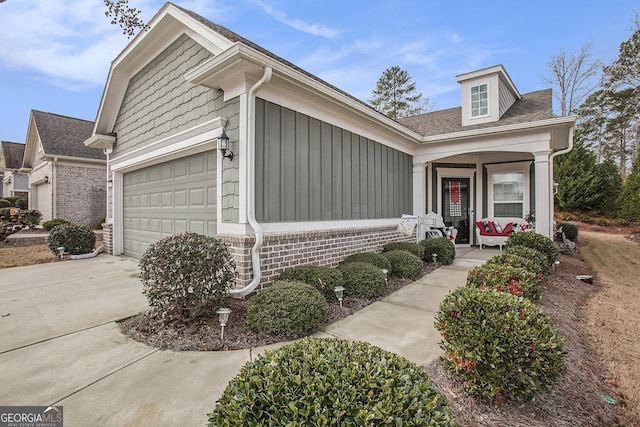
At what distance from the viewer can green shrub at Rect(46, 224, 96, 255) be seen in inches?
287

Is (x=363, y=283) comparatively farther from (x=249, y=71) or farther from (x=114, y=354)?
(x=249, y=71)

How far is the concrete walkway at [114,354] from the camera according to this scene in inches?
78.7

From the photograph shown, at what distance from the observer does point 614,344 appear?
298 cm

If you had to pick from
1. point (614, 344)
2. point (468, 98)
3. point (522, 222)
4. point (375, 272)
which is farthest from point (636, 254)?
point (375, 272)

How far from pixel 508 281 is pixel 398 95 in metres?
20.5

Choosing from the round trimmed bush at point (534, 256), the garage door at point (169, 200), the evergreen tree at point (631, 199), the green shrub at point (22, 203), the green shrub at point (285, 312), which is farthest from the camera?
the green shrub at point (22, 203)

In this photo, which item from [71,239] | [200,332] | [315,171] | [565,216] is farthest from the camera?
[565,216]

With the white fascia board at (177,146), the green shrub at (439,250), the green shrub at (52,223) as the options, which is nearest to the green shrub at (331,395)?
Result: the white fascia board at (177,146)

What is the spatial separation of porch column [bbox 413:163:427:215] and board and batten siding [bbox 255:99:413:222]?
1.20 m

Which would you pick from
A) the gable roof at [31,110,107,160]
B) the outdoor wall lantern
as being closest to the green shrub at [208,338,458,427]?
the outdoor wall lantern

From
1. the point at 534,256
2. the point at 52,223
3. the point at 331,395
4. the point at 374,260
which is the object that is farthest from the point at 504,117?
the point at 52,223

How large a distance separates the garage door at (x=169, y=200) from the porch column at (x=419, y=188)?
5554mm

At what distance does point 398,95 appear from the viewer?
21.5 metres

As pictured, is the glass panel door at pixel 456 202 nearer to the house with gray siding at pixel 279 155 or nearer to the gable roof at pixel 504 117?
the house with gray siding at pixel 279 155
